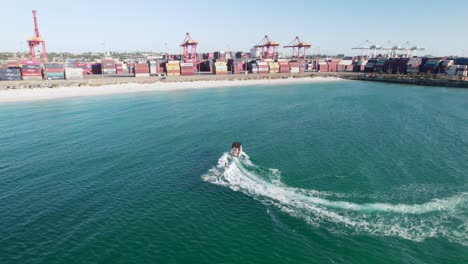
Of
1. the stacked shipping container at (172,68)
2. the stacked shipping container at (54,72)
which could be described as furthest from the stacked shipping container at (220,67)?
the stacked shipping container at (54,72)

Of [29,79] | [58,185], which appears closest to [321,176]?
[58,185]

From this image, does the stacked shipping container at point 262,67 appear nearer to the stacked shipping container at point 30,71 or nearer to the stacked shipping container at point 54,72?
the stacked shipping container at point 54,72

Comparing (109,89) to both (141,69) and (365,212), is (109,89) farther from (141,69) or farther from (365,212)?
(365,212)

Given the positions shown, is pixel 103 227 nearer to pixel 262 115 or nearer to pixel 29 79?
pixel 262 115

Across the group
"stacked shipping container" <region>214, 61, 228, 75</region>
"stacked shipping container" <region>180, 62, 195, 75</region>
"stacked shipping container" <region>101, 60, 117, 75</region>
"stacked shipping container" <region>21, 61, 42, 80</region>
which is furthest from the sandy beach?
"stacked shipping container" <region>101, 60, 117, 75</region>

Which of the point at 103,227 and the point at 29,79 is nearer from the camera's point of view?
the point at 103,227
